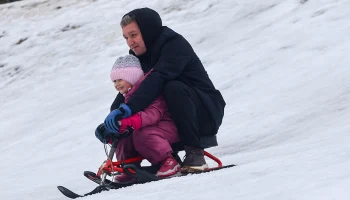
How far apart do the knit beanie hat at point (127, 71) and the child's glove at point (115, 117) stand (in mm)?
356

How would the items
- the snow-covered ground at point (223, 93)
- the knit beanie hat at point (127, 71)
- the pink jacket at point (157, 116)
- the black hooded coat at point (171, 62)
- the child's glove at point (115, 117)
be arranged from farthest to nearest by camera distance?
the knit beanie hat at point (127, 71) → the black hooded coat at point (171, 62) → the pink jacket at point (157, 116) → the child's glove at point (115, 117) → the snow-covered ground at point (223, 93)

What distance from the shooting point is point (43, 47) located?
474 inches

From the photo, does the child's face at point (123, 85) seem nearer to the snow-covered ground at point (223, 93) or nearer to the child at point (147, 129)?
the child at point (147, 129)

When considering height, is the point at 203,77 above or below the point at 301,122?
above

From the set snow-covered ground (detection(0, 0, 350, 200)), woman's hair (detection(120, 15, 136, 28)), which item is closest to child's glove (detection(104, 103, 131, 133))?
snow-covered ground (detection(0, 0, 350, 200))

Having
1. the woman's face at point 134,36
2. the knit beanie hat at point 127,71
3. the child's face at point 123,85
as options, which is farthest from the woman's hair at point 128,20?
the child's face at point 123,85

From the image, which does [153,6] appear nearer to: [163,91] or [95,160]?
[95,160]

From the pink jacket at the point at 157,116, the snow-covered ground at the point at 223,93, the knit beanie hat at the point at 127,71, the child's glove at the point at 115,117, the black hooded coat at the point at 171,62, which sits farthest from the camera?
the knit beanie hat at the point at 127,71

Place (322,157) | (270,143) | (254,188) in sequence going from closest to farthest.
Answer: (254,188) < (322,157) < (270,143)

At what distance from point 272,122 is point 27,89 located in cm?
556

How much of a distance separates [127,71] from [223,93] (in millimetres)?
3419

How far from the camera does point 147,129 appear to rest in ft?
13.0

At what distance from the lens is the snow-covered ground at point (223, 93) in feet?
10.0

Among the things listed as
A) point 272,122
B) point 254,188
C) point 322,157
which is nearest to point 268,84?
point 272,122
